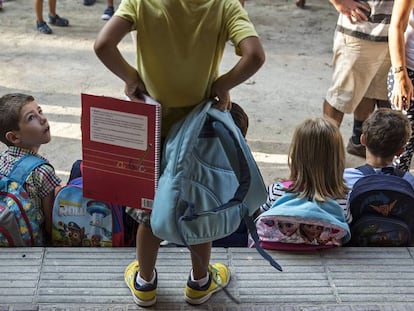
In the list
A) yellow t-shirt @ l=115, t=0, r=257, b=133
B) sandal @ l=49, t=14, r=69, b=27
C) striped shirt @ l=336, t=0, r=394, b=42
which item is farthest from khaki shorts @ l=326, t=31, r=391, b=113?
sandal @ l=49, t=14, r=69, b=27

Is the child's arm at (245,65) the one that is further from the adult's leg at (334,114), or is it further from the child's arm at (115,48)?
the adult's leg at (334,114)

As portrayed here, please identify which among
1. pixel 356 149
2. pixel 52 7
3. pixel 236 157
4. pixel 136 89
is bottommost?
pixel 52 7

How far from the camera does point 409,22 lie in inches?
132

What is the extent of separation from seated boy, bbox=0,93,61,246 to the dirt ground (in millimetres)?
1238

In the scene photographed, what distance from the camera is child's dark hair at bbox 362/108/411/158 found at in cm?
296

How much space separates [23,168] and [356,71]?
210cm

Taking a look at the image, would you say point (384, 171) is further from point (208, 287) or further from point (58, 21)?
Answer: point (58, 21)

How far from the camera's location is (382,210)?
2729 mm

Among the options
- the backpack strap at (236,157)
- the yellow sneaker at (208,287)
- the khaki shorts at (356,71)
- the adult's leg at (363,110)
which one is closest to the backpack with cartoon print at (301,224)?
the yellow sneaker at (208,287)

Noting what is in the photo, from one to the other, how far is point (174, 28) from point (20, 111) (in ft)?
3.41

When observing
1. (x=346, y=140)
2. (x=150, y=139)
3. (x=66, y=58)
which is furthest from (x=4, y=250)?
(x=66, y=58)

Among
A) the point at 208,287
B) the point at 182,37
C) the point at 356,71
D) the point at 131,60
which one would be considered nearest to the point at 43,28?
the point at 131,60

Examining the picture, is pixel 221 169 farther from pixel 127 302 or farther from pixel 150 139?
pixel 127 302

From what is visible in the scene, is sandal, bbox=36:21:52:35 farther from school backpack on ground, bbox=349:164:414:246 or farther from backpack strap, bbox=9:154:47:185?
school backpack on ground, bbox=349:164:414:246
